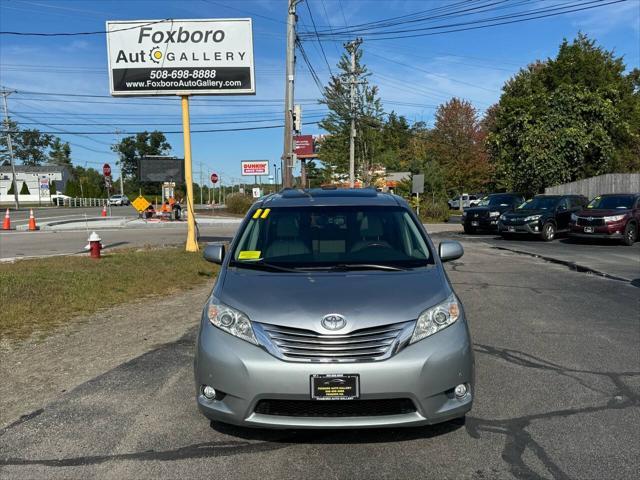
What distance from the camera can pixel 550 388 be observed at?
15.6ft

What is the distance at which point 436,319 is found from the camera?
3.54m

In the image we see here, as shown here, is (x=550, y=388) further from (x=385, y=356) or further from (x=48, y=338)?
(x=48, y=338)

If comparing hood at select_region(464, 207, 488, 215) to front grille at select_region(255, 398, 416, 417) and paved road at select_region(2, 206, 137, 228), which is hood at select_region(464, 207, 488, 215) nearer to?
paved road at select_region(2, 206, 137, 228)

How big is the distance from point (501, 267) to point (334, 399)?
34.9 feet

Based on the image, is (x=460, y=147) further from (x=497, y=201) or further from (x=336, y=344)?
(x=336, y=344)

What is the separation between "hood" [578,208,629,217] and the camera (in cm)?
1780

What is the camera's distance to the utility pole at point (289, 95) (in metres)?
19.3

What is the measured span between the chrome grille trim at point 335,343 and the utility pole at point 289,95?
51.7 feet

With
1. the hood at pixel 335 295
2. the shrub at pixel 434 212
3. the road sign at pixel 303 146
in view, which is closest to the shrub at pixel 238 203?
the road sign at pixel 303 146

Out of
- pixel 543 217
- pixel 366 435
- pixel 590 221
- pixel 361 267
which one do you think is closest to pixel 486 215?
pixel 543 217

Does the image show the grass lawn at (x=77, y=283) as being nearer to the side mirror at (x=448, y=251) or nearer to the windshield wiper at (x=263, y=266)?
the windshield wiper at (x=263, y=266)

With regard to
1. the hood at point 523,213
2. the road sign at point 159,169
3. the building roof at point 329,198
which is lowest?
the hood at point 523,213

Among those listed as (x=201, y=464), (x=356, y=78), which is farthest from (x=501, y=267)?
Answer: (x=356, y=78)

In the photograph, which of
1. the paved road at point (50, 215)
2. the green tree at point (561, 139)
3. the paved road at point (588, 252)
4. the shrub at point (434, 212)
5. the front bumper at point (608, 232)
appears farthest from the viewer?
the shrub at point (434, 212)
